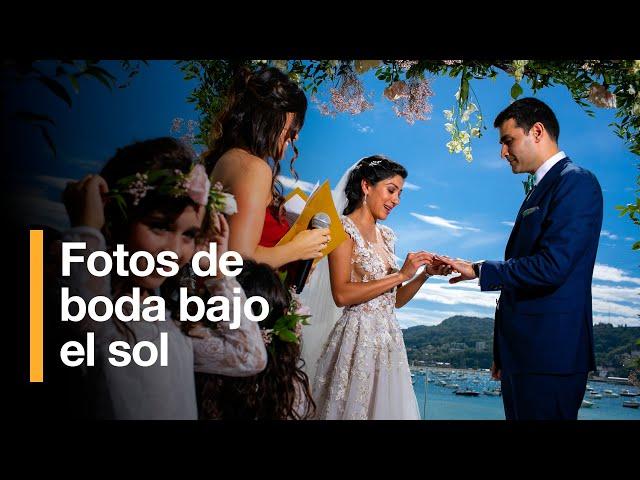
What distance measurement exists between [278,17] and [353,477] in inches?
70.8

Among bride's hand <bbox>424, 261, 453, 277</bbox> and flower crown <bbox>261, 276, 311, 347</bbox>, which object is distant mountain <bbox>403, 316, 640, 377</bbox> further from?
flower crown <bbox>261, 276, 311, 347</bbox>

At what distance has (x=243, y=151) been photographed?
2.91 metres

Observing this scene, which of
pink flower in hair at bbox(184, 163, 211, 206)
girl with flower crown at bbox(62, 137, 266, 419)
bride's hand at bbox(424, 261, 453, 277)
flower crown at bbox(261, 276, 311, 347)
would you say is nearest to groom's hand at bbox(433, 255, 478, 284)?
bride's hand at bbox(424, 261, 453, 277)

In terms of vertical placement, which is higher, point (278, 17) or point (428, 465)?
point (278, 17)

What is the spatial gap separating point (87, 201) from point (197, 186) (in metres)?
0.38

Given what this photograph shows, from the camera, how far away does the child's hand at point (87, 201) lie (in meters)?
2.46

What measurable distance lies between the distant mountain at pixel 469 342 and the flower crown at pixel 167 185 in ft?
4.57

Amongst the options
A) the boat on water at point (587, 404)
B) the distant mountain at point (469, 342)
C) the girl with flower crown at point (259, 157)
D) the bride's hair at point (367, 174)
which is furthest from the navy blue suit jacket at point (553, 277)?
the girl with flower crown at point (259, 157)

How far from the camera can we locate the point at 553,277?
115 inches

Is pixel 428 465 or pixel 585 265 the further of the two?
pixel 585 265

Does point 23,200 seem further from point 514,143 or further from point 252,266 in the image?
point 514,143

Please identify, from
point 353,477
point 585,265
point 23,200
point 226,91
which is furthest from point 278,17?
point 353,477

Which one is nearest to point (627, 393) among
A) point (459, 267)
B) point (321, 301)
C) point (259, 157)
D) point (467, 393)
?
point (467, 393)

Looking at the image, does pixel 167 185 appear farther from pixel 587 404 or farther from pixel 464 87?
pixel 587 404
